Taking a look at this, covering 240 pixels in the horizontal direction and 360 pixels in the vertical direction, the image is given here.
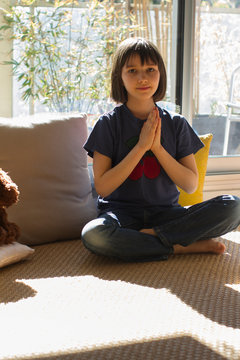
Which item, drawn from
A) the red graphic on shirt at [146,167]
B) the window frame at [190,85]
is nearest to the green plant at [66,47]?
the window frame at [190,85]

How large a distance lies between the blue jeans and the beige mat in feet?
0.16

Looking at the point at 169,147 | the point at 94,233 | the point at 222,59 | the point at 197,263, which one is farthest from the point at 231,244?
the point at 222,59

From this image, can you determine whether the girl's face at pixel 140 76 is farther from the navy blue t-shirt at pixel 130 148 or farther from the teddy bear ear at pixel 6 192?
the teddy bear ear at pixel 6 192

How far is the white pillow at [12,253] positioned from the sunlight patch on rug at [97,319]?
16 centimetres

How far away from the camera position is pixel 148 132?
6.03 feet

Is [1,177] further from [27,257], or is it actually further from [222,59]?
[222,59]

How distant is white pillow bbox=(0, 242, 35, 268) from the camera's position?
1.63 metres

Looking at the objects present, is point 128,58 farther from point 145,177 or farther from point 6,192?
point 6,192

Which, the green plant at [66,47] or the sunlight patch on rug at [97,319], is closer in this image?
the sunlight patch on rug at [97,319]

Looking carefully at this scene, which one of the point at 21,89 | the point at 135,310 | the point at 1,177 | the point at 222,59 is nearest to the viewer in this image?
the point at 135,310

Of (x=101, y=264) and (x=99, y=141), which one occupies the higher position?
(x=99, y=141)

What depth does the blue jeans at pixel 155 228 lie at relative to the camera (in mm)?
1729

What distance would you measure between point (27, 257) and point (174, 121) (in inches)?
29.4

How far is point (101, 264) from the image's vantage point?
1716mm
